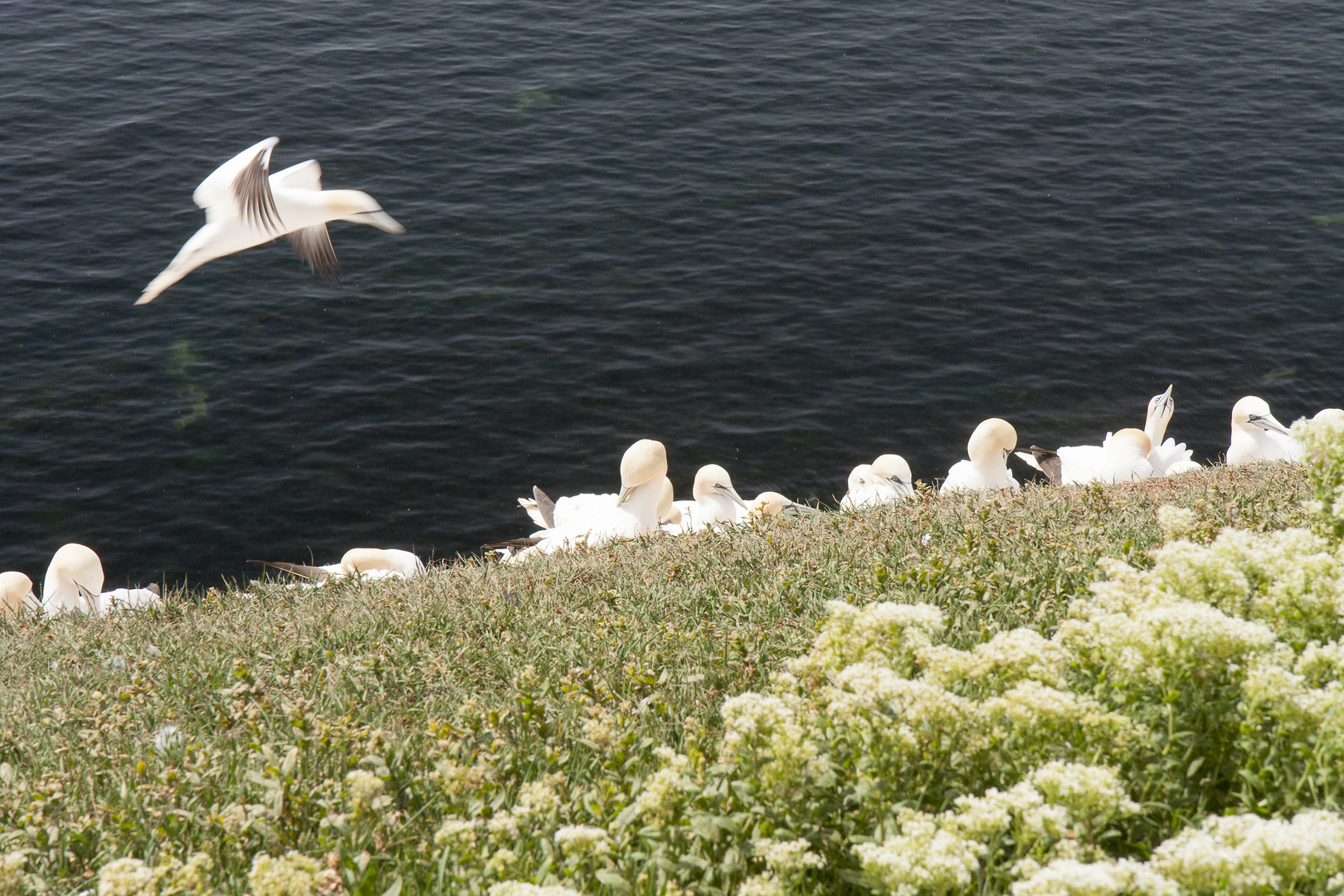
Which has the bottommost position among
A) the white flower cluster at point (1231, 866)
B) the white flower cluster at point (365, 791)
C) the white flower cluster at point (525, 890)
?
the white flower cluster at point (365, 791)

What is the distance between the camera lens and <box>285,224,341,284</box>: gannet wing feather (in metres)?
9.98

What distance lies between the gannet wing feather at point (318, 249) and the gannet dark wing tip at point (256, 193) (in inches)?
39.5

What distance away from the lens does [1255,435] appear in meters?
13.5

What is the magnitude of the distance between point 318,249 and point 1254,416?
433 inches

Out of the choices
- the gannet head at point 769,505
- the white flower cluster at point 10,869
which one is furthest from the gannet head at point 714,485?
the white flower cluster at point 10,869

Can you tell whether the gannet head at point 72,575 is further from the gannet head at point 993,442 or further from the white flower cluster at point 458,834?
the white flower cluster at point 458,834

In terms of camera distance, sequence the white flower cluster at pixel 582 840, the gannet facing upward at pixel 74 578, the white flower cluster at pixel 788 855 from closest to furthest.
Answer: the white flower cluster at pixel 788 855, the white flower cluster at pixel 582 840, the gannet facing upward at pixel 74 578

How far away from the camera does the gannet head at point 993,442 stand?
1220 centimetres

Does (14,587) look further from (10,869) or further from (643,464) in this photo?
(10,869)

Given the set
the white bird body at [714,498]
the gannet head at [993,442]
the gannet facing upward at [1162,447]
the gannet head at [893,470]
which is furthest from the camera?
the gannet facing upward at [1162,447]

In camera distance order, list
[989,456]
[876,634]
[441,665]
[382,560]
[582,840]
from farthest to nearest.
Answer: [989,456] → [382,560] → [441,665] → [876,634] → [582,840]

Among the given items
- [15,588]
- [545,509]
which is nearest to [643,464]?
[545,509]

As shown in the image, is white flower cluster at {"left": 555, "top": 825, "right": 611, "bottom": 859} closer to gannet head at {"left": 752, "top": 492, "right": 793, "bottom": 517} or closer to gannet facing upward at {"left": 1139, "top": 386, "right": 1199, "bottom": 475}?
gannet head at {"left": 752, "top": 492, "right": 793, "bottom": 517}

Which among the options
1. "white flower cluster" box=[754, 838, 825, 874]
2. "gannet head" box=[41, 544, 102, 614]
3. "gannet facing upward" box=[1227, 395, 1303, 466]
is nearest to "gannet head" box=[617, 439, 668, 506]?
"gannet head" box=[41, 544, 102, 614]
